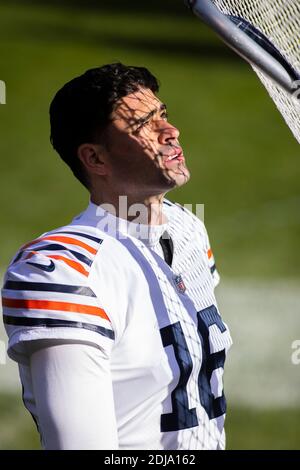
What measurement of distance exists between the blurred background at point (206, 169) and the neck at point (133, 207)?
1910mm

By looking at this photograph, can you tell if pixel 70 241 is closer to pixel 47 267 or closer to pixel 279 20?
pixel 47 267

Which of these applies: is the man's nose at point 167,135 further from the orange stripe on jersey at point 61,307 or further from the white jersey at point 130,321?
the orange stripe on jersey at point 61,307

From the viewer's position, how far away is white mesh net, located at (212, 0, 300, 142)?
6.81ft

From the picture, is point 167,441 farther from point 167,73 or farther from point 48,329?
point 167,73

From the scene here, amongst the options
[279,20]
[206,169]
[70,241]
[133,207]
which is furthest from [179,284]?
[206,169]

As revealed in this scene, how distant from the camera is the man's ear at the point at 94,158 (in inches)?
102

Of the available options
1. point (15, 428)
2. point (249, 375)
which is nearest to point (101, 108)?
point (15, 428)

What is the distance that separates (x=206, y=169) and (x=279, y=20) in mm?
4319

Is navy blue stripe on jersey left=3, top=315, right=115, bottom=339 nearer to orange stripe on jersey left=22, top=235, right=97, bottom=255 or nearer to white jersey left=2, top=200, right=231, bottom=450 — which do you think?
white jersey left=2, top=200, right=231, bottom=450

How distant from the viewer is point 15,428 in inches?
169

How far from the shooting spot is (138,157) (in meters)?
2.54

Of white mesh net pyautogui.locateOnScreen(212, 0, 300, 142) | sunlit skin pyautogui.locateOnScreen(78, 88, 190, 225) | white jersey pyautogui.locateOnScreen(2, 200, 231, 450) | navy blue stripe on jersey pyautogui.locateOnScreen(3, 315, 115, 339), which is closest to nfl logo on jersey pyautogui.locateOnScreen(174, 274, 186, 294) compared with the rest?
white jersey pyautogui.locateOnScreen(2, 200, 231, 450)

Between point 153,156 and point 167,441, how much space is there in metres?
0.72

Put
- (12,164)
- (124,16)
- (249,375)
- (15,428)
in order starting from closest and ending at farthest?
(15,428)
(249,375)
(12,164)
(124,16)
